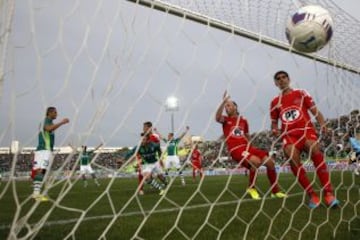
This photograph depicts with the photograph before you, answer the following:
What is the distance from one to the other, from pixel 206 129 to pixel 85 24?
0.95 metres

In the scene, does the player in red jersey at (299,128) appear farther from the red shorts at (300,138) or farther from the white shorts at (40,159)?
the white shorts at (40,159)

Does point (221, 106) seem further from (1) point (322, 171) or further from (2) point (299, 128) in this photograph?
(1) point (322, 171)

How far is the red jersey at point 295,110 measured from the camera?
194 inches

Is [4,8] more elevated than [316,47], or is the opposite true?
[316,47]

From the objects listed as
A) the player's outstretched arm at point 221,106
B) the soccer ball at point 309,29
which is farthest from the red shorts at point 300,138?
the soccer ball at point 309,29

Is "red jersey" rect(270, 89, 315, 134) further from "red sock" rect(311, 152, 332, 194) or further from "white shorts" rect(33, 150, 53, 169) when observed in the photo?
"white shorts" rect(33, 150, 53, 169)

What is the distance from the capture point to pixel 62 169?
210 centimetres

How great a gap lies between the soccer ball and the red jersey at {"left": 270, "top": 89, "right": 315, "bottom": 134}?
104 cm

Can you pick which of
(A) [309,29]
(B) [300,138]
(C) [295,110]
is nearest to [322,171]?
(B) [300,138]

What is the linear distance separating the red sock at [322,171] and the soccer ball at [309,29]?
126 cm

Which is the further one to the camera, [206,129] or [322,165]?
[322,165]

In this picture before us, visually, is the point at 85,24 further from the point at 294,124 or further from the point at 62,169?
the point at 294,124

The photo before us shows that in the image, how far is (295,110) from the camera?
195 inches

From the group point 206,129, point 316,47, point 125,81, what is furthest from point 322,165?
point 125,81
